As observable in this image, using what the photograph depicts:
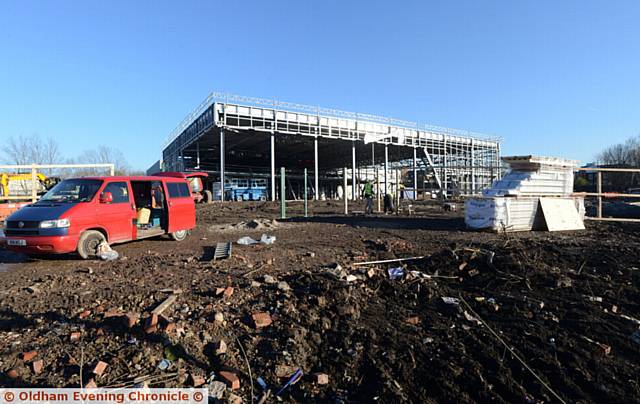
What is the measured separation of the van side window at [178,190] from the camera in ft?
29.8

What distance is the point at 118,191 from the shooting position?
770cm

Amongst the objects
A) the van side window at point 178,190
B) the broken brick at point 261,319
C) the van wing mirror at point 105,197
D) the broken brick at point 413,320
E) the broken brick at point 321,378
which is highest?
the van side window at point 178,190

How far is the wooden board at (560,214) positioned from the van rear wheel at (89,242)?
470 inches

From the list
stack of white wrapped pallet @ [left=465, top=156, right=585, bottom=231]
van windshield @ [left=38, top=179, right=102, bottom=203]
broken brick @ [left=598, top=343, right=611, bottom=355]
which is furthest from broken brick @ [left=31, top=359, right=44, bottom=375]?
A: stack of white wrapped pallet @ [left=465, top=156, right=585, bottom=231]

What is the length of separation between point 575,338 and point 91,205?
8.12 metres

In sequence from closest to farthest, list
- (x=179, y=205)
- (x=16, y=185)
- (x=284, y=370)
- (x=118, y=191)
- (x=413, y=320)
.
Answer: (x=284, y=370)
(x=413, y=320)
(x=118, y=191)
(x=179, y=205)
(x=16, y=185)

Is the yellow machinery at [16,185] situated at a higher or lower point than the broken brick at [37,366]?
higher

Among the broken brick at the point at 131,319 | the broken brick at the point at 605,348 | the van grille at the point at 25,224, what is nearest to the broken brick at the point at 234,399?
the broken brick at the point at 131,319

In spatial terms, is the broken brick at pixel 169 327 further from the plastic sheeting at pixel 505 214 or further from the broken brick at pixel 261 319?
the plastic sheeting at pixel 505 214

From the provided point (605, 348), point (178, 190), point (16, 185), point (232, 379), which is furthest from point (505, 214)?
point (16, 185)

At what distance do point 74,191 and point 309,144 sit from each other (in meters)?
28.1

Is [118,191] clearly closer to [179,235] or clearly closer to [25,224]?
[25,224]

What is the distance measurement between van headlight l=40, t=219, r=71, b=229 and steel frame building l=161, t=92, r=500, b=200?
15675mm

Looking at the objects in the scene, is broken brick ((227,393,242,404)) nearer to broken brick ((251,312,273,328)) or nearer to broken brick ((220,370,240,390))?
broken brick ((220,370,240,390))
